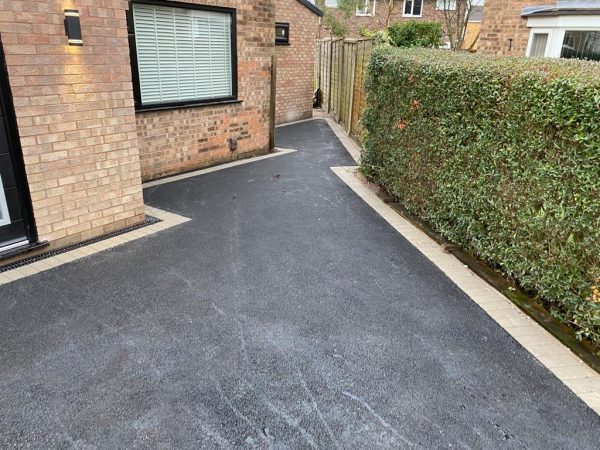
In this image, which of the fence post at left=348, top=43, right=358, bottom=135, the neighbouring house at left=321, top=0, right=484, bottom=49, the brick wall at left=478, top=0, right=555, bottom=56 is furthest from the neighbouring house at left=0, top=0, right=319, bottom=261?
the neighbouring house at left=321, top=0, right=484, bottom=49

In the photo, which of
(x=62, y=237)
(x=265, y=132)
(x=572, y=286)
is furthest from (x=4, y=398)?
(x=265, y=132)

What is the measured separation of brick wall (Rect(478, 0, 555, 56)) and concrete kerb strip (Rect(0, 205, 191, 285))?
815 cm

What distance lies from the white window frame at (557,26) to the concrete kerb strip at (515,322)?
527 cm

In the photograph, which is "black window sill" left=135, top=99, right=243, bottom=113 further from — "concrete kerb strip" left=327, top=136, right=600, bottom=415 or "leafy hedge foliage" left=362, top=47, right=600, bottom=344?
"concrete kerb strip" left=327, top=136, right=600, bottom=415

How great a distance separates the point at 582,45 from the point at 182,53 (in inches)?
297

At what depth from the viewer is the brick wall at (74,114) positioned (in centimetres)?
426

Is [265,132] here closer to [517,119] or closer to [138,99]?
[138,99]

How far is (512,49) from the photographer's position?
9.88 m

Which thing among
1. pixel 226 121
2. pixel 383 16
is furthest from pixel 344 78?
pixel 383 16

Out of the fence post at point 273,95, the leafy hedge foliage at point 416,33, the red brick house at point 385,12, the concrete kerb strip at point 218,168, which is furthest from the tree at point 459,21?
the red brick house at point 385,12

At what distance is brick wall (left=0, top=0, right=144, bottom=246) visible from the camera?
14.0ft

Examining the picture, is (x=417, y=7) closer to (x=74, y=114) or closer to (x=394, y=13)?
(x=394, y=13)

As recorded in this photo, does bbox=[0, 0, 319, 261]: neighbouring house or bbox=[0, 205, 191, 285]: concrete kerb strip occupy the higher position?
bbox=[0, 0, 319, 261]: neighbouring house

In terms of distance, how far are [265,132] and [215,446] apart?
8.18m
